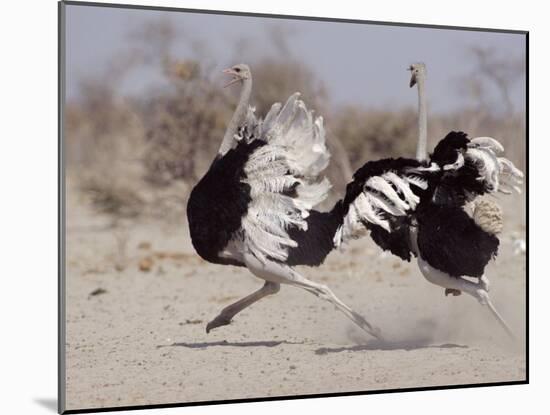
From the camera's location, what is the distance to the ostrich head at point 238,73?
7773mm

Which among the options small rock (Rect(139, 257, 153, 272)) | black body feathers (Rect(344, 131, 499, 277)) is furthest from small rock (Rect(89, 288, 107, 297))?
black body feathers (Rect(344, 131, 499, 277))

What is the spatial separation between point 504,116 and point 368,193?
1326mm

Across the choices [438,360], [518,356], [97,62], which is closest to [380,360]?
[438,360]

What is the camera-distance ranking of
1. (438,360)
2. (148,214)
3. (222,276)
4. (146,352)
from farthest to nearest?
(148,214) < (222,276) < (438,360) < (146,352)

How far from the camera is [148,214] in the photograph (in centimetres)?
→ 958

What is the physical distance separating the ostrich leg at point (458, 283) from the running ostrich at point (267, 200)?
53 cm

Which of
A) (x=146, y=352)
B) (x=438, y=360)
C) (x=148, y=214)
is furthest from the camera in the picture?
(x=148, y=214)

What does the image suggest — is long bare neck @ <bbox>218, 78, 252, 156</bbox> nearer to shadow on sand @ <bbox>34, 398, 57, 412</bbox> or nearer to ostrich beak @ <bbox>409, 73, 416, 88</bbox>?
ostrich beak @ <bbox>409, 73, 416, 88</bbox>

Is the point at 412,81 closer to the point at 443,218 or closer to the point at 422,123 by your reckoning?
the point at 422,123

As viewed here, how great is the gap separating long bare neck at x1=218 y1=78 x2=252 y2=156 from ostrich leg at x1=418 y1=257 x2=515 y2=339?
1.35 metres

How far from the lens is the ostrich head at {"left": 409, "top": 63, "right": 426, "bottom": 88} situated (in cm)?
816

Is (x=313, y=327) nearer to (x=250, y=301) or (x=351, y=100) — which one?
(x=250, y=301)

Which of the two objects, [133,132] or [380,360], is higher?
[133,132]

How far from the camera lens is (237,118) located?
7.65 meters
